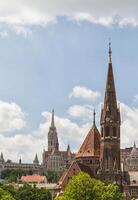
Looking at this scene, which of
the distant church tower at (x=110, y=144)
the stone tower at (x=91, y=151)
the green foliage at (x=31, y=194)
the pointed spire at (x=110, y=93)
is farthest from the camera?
the green foliage at (x=31, y=194)

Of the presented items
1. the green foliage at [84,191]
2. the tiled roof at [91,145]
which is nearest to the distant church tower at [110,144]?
the tiled roof at [91,145]

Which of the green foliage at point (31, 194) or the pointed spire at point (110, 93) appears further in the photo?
the green foliage at point (31, 194)

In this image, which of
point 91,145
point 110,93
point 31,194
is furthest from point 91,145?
point 31,194

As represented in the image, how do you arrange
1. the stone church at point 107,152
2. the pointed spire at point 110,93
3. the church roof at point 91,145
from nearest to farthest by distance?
the stone church at point 107,152 < the pointed spire at point 110,93 < the church roof at point 91,145

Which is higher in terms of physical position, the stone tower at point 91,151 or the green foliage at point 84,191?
the stone tower at point 91,151

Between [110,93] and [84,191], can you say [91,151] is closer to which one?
[110,93]

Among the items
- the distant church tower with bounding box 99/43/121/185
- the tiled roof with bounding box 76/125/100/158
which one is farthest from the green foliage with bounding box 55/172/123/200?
the tiled roof with bounding box 76/125/100/158

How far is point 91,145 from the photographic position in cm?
13175

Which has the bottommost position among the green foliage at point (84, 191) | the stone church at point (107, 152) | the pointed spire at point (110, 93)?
the green foliage at point (84, 191)

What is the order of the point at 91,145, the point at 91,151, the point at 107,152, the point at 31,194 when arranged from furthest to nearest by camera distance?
1. the point at 31,194
2. the point at 91,145
3. the point at 91,151
4. the point at 107,152

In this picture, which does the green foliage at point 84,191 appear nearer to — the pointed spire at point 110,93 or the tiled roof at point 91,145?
the pointed spire at point 110,93

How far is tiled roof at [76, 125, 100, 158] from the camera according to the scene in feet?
430

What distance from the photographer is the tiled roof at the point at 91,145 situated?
430 feet

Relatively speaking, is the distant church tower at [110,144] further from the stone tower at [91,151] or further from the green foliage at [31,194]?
the green foliage at [31,194]
